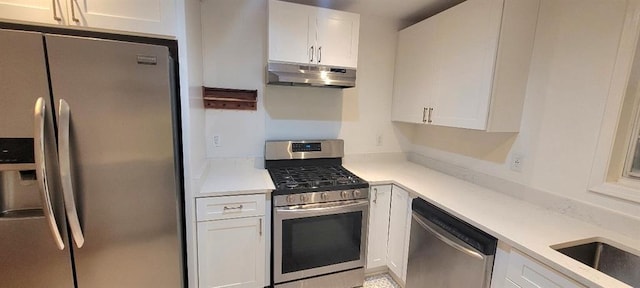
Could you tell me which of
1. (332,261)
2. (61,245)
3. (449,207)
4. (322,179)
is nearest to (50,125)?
(61,245)

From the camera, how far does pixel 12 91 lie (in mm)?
1103

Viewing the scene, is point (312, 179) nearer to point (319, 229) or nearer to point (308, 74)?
point (319, 229)

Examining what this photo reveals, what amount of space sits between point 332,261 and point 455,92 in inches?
61.4

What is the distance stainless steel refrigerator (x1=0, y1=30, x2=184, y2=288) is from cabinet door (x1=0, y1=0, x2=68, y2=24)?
255 millimetres

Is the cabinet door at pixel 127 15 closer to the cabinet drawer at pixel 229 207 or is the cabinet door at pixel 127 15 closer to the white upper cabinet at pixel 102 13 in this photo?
the white upper cabinet at pixel 102 13

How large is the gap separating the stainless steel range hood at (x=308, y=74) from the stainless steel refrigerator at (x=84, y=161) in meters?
0.74

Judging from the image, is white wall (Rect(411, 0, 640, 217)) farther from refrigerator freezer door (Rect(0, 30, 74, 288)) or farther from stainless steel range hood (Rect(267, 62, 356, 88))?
refrigerator freezer door (Rect(0, 30, 74, 288))

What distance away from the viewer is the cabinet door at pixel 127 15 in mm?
1307

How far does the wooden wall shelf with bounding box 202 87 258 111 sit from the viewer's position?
82.2 inches

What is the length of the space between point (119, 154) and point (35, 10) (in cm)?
81

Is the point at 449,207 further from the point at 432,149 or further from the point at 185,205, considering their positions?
the point at 185,205

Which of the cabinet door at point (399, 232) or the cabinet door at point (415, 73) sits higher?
the cabinet door at point (415, 73)

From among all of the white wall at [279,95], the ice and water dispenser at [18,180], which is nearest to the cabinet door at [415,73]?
the white wall at [279,95]

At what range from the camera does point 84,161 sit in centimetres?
123
